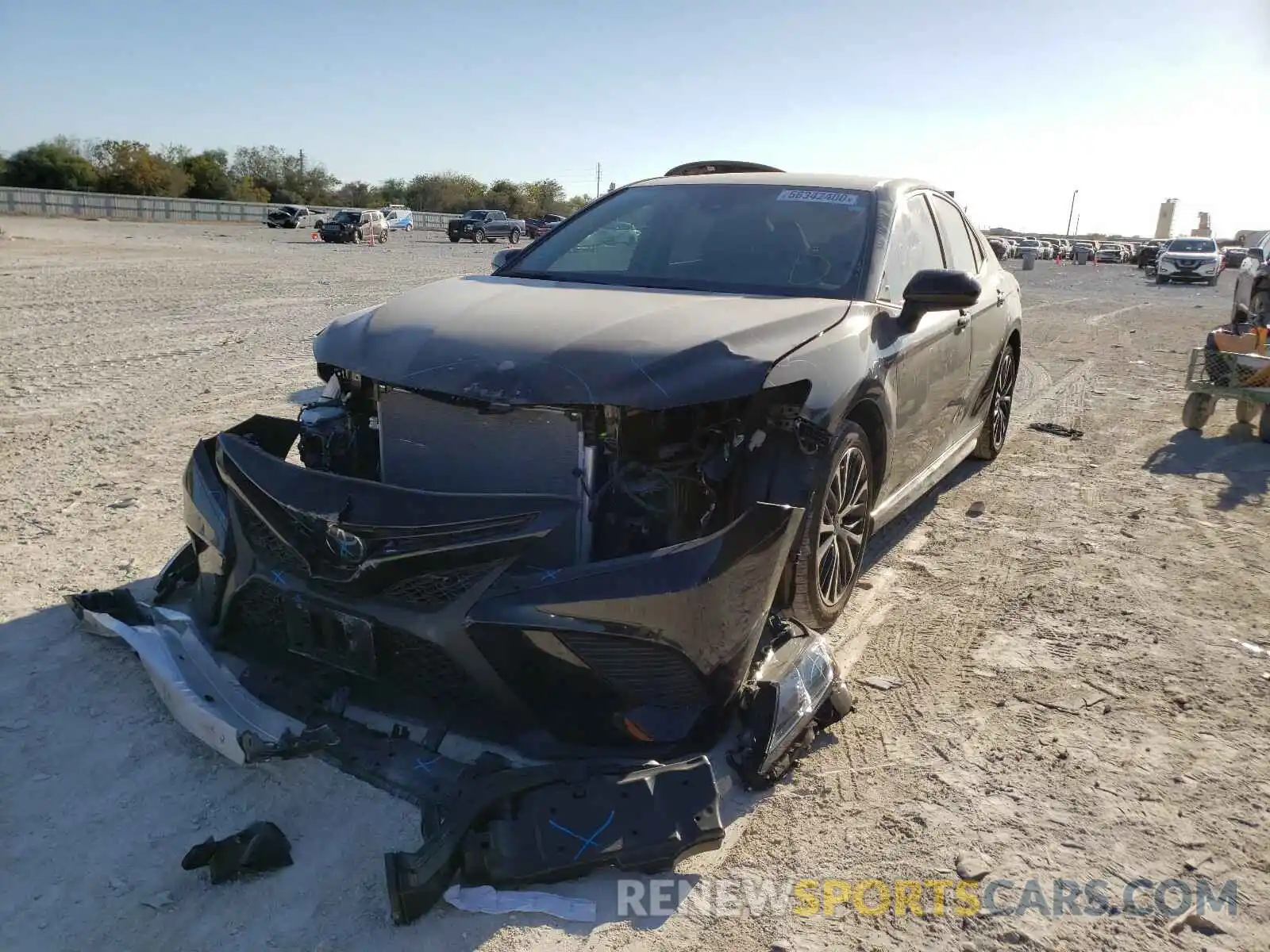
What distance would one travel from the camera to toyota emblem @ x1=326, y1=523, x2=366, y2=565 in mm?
2732

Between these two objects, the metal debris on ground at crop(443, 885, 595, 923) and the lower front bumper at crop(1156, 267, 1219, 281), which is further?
the lower front bumper at crop(1156, 267, 1219, 281)

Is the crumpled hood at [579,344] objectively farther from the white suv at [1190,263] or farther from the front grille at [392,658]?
the white suv at [1190,263]

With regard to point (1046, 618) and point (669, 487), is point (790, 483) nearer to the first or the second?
point (669, 487)

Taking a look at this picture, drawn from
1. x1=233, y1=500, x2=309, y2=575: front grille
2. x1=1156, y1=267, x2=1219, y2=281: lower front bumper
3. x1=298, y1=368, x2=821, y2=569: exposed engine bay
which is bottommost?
x1=233, y1=500, x2=309, y2=575: front grille

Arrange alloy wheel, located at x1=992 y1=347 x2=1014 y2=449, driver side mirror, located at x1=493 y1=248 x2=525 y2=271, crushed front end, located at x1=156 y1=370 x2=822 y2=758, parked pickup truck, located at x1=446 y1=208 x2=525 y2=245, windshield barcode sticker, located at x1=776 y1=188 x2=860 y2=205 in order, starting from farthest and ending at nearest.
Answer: parked pickup truck, located at x1=446 y1=208 x2=525 y2=245 → alloy wheel, located at x1=992 y1=347 x2=1014 y2=449 → driver side mirror, located at x1=493 y1=248 x2=525 y2=271 → windshield barcode sticker, located at x1=776 y1=188 x2=860 y2=205 → crushed front end, located at x1=156 y1=370 x2=822 y2=758

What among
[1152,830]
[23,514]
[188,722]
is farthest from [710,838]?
[23,514]

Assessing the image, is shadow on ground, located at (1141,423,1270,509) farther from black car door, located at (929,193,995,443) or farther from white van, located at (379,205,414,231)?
white van, located at (379,205,414,231)

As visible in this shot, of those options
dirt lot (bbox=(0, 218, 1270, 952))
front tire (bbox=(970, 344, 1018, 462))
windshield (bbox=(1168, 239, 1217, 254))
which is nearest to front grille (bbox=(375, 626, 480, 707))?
dirt lot (bbox=(0, 218, 1270, 952))

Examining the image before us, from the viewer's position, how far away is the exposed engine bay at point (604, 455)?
9.75ft

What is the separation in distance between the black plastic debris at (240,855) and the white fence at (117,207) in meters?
52.5

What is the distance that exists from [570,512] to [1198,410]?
6.76 meters

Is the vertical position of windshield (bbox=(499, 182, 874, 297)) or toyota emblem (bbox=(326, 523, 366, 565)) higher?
windshield (bbox=(499, 182, 874, 297))

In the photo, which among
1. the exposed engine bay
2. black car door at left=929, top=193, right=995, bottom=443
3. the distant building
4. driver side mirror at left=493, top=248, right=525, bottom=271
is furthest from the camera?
the distant building

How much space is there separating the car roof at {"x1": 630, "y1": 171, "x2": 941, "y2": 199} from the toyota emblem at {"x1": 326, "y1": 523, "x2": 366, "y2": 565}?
110 inches
